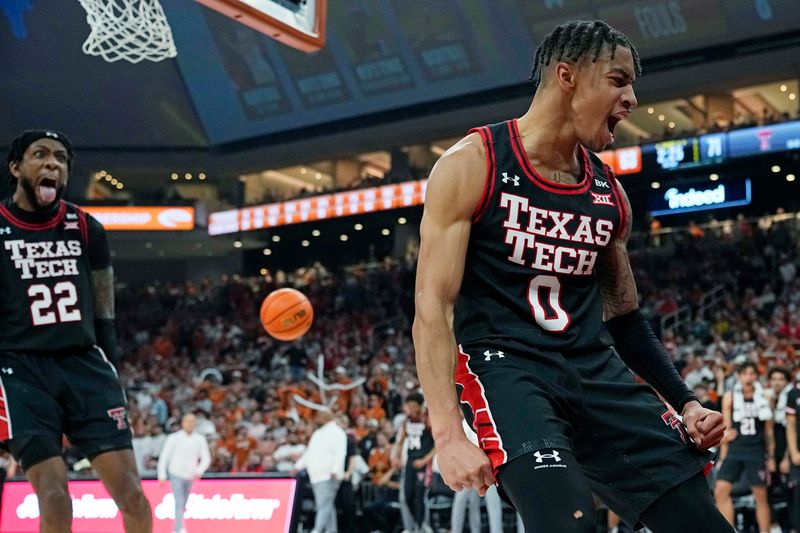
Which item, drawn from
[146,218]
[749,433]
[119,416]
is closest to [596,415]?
[119,416]

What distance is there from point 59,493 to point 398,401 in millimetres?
13031

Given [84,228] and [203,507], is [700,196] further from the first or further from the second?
[84,228]

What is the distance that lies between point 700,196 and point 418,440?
14.5 meters

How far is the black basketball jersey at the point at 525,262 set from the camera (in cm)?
289

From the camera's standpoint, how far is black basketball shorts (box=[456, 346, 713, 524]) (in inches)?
108

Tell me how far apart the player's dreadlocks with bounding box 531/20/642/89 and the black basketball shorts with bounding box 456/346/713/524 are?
0.86 meters

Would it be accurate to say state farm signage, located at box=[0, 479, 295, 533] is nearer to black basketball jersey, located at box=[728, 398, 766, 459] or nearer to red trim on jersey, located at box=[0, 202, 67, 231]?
red trim on jersey, located at box=[0, 202, 67, 231]

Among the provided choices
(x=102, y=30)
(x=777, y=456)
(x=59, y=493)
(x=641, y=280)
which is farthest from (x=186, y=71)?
(x=59, y=493)

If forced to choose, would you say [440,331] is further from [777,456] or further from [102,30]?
→ [102,30]

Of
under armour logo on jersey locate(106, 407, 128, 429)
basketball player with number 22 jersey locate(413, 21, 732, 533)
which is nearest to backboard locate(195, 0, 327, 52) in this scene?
under armour logo on jersey locate(106, 407, 128, 429)

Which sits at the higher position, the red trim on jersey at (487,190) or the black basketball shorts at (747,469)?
the red trim on jersey at (487,190)

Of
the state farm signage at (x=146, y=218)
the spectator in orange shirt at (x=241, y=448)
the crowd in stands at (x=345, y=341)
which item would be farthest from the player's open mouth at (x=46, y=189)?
the state farm signage at (x=146, y=218)

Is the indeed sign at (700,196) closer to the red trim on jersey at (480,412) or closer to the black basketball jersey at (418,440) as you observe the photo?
the black basketball jersey at (418,440)

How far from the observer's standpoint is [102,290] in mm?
4645
